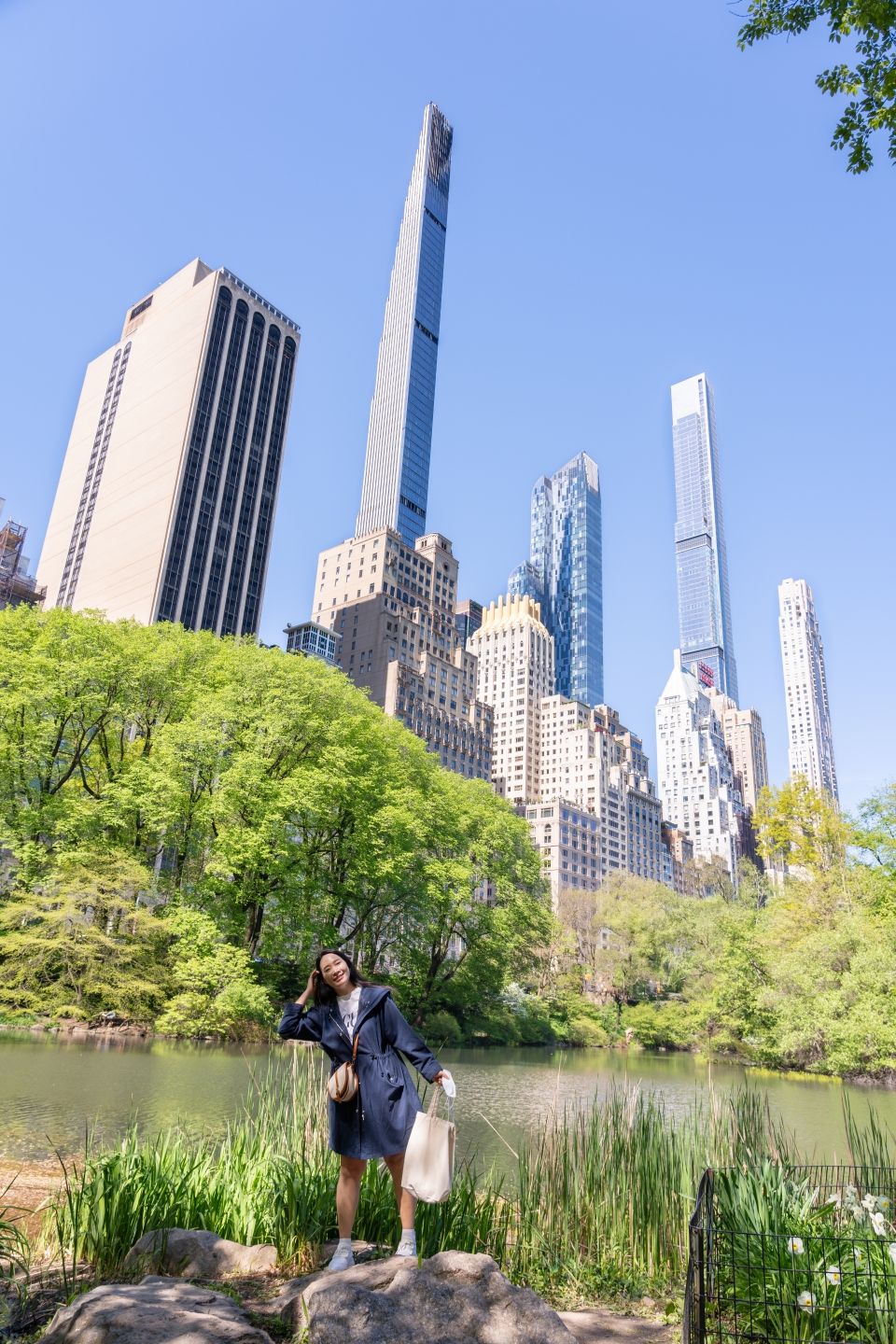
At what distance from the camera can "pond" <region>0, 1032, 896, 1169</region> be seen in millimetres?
11562

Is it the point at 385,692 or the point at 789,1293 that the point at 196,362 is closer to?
the point at 385,692

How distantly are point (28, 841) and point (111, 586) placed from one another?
77.5 m

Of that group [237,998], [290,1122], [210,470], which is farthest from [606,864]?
[290,1122]

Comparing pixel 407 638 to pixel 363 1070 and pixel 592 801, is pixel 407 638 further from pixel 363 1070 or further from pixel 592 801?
pixel 363 1070

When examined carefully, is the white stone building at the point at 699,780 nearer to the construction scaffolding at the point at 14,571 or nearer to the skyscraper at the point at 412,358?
the skyscraper at the point at 412,358

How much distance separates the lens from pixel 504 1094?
21.8m

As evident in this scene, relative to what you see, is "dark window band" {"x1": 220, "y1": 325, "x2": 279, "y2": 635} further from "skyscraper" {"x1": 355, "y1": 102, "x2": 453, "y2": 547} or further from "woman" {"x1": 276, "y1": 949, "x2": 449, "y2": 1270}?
"woman" {"x1": 276, "y1": 949, "x2": 449, "y2": 1270}

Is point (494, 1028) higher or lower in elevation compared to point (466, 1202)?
higher

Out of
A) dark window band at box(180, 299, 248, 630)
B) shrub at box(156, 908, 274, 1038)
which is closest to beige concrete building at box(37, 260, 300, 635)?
dark window band at box(180, 299, 248, 630)

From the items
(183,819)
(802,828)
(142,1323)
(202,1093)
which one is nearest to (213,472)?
(183,819)

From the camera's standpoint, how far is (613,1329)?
4.80 m

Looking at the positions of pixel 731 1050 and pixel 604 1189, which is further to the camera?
pixel 731 1050

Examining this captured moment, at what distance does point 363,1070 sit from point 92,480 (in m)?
122

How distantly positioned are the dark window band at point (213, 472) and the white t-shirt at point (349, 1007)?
90.0 meters
